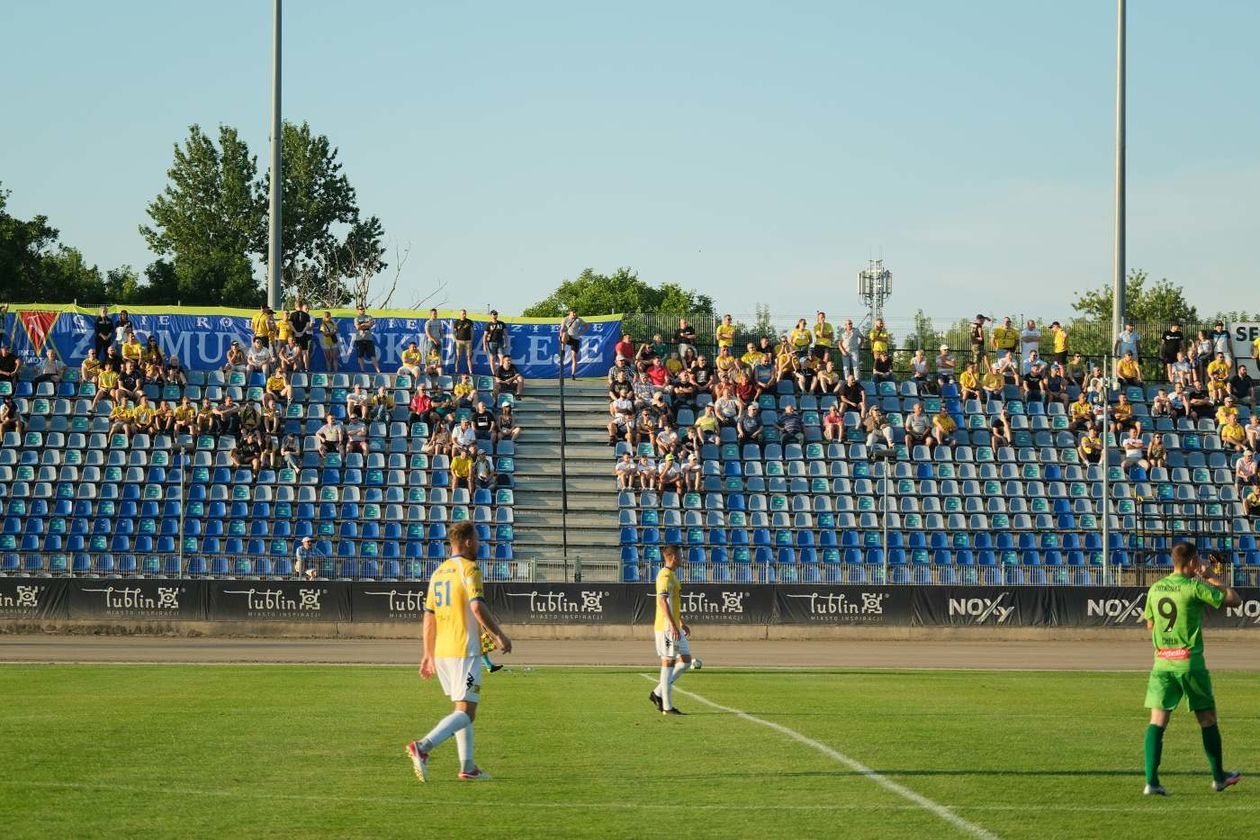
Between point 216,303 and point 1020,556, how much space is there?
60177 mm

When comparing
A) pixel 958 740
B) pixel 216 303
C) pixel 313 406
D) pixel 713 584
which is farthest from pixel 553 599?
pixel 216 303

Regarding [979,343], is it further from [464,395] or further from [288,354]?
[288,354]

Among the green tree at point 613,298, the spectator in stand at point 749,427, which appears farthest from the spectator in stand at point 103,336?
the green tree at point 613,298

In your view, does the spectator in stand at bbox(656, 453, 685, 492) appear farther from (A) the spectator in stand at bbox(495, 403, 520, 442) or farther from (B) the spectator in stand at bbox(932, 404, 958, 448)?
(B) the spectator in stand at bbox(932, 404, 958, 448)

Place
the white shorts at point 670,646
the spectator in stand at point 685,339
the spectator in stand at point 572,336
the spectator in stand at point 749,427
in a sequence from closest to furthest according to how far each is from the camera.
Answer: the white shorts at point 670,646
the spectator in stand at point 749,427
the spectator in stand at point 685,339
the spectator in stand at point 572,336

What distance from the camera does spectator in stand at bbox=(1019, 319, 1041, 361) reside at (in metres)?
47.2

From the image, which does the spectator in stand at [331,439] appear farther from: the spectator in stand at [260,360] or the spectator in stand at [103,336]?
the spectator in stand at [103,336]

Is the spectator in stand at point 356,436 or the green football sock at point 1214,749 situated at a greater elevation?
the spectator in stand at point 356,436

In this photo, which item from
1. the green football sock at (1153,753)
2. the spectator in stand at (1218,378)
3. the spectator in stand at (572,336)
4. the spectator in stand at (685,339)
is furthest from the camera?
the spectator in stand at (572,336)

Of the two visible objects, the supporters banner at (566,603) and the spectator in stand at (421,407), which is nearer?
the supporters banner at (566,603)

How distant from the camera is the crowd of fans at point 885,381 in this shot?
43094mm

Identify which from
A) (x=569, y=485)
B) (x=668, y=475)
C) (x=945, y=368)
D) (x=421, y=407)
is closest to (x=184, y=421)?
(x=421, y=407)

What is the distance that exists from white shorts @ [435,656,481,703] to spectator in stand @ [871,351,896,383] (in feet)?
114

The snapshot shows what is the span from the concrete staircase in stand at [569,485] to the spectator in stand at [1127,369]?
15449 mm
